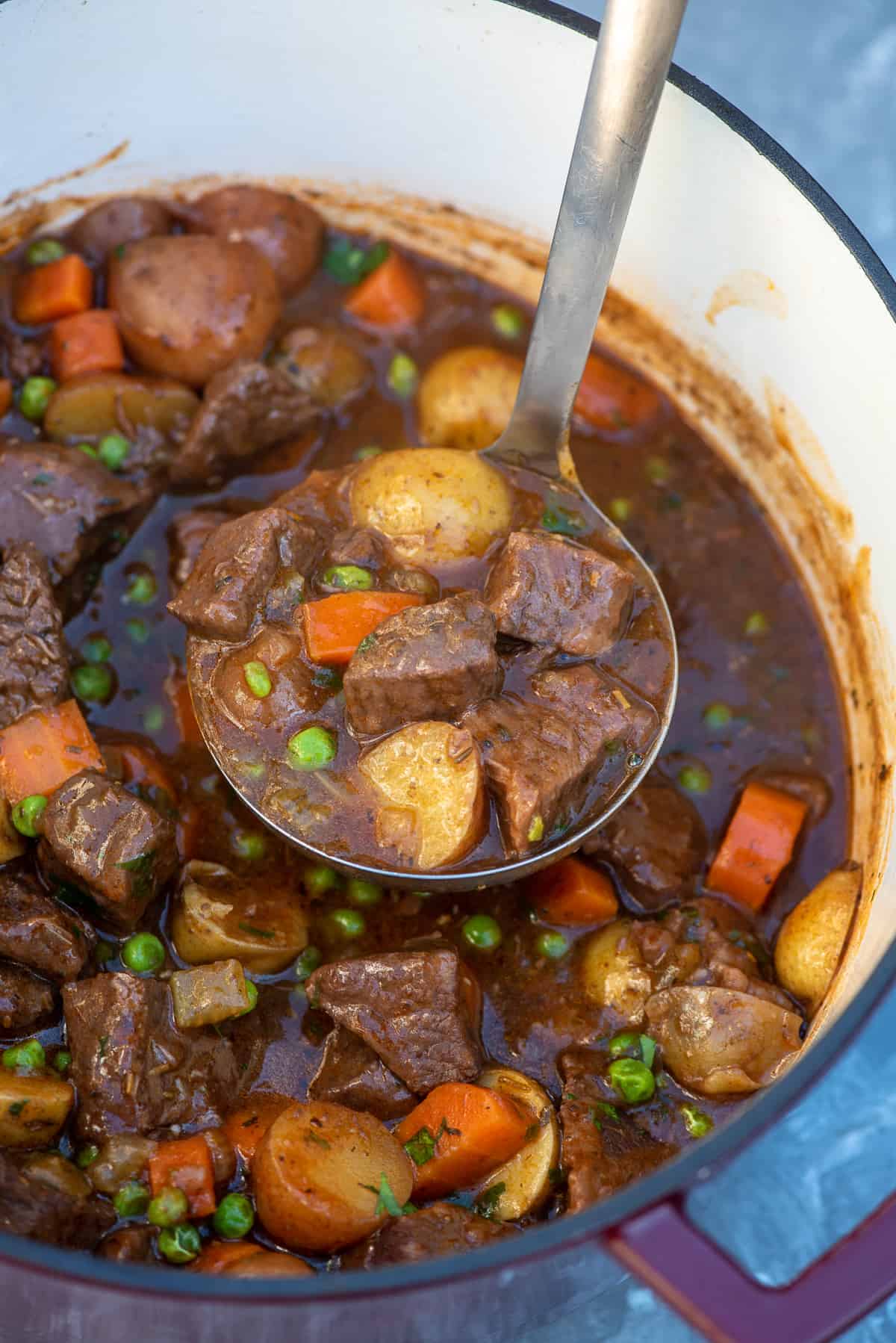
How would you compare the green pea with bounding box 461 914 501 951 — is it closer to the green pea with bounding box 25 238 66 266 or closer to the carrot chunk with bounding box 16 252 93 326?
the carrot chunk with bounding box 16 252 93 326

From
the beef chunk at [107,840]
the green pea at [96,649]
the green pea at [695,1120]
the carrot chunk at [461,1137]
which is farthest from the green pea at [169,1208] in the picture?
the green pea at [96,649]

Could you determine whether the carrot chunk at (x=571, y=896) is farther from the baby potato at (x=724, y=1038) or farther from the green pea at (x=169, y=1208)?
the green pea at (x=169, y=1208)

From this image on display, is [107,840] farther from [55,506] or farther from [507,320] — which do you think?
[507,320]

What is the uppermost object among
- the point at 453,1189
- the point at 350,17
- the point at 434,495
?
the point at 350,17

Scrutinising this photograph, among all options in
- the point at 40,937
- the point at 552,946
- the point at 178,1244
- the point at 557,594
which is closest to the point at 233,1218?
the point at 178,1244

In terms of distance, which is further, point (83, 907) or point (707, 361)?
point (707, 361)

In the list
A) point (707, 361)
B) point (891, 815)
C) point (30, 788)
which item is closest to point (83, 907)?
point (30, 788)

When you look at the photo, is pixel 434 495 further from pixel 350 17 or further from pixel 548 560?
pixel 350 17
